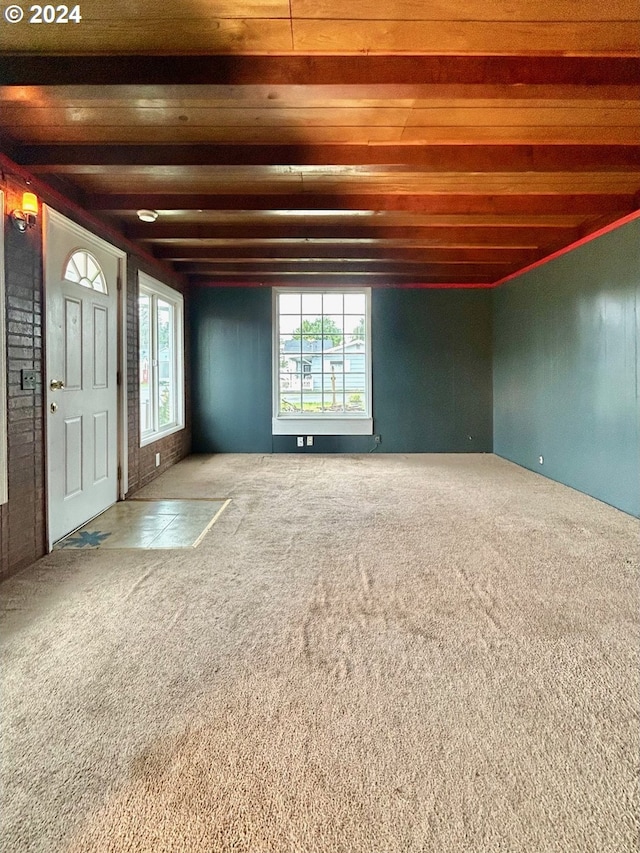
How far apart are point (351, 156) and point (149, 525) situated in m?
2.96

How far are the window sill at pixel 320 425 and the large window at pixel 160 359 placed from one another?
141cm

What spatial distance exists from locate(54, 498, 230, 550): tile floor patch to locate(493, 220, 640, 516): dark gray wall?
3.45m

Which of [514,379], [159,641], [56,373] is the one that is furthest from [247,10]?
[514,379]

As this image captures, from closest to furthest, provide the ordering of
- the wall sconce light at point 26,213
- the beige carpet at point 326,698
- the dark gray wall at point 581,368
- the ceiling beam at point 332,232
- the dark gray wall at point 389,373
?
1. the beige carpet at point 326,698
2. the wall sconce light at point 26,213
3. the dark gray wall at point 581,368
4. the ceiling beam at point 332,232
5. the dark gray wall at point 389,373

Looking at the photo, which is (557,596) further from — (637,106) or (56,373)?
(56,373)

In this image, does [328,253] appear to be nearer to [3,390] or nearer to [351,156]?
[351,156]

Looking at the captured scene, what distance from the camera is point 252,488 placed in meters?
4.51

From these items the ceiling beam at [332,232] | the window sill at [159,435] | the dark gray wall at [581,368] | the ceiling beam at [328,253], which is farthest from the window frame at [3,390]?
the dark gray wall at [581,368]

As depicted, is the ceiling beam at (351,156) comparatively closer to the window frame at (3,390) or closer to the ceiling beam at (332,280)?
the window frame at (3,390)

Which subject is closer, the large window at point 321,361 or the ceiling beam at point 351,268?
the ceiling beam at point 351,268

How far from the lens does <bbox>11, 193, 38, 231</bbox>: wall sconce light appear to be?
102 inches

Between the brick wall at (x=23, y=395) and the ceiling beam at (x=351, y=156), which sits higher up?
the ceiling beam at (x=351, y=156)

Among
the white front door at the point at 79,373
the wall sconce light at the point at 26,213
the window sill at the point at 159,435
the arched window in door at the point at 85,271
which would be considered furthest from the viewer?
the window sill at the point at 159,435

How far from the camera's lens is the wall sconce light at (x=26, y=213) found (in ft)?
8.46
